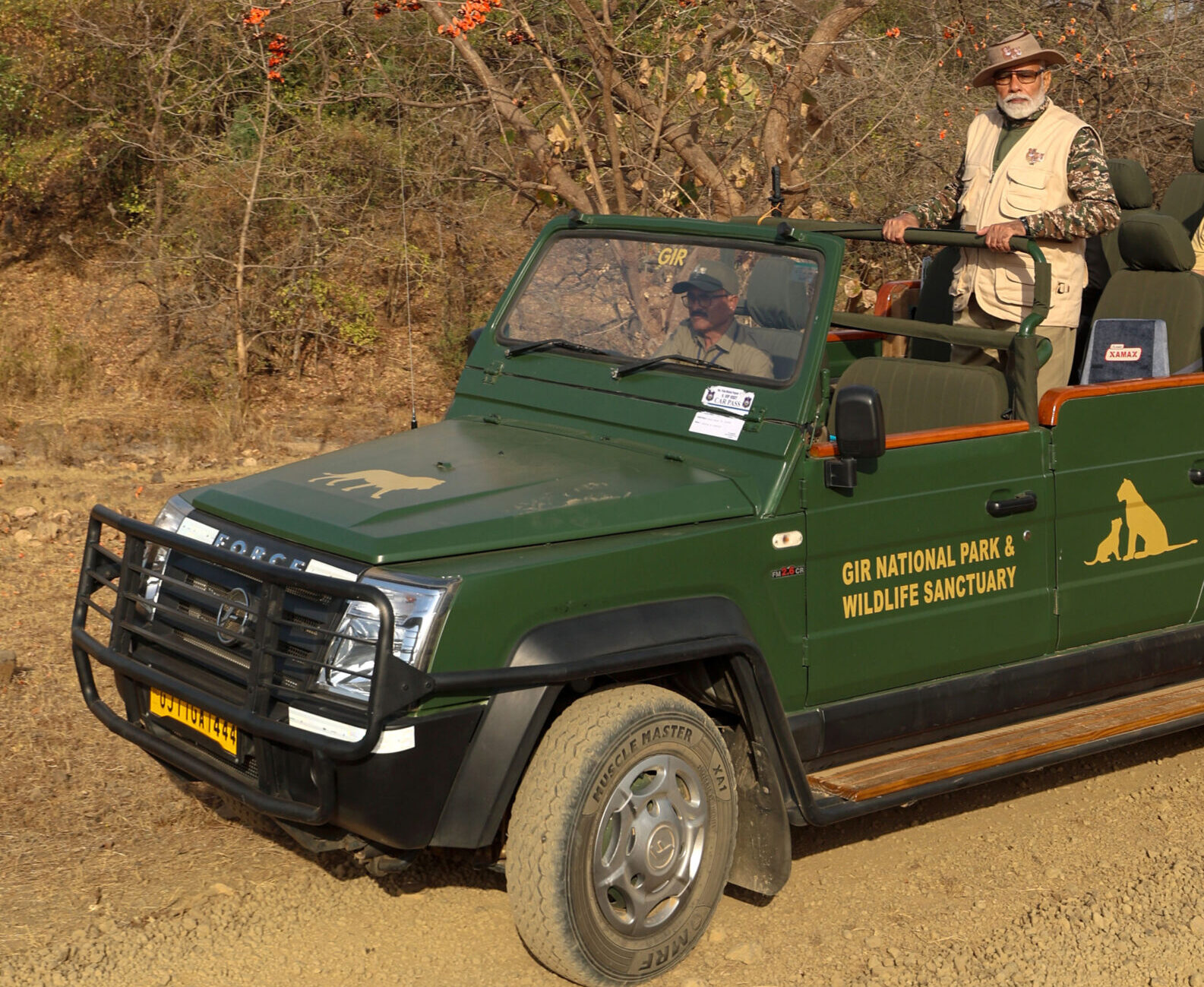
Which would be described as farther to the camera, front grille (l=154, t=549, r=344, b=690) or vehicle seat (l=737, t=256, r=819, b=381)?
vehicle seat (l=737, t=256, r=819, b=381)

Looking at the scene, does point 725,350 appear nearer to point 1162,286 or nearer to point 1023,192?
point 1023,192

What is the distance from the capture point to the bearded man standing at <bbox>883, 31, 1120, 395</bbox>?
5004 millimetres

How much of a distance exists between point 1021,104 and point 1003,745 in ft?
7.98

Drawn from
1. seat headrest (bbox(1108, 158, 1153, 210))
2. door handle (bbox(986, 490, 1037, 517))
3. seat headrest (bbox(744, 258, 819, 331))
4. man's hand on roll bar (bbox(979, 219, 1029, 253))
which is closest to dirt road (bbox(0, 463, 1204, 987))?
door handle (bbox(986, 490, 1037, 517))

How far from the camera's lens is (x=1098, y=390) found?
172 inches

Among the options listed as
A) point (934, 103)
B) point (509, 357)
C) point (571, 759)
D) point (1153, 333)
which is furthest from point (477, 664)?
point (934, 103)

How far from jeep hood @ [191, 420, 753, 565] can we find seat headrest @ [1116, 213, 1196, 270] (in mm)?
2426

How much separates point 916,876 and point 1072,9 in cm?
1001

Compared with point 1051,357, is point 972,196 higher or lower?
higher

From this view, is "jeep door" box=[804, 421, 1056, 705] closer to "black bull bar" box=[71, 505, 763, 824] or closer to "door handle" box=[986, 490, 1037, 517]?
"door handle" box=[986, 490, 1037, 517]

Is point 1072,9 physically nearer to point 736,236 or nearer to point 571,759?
point 736,236

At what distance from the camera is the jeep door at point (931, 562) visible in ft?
12.7

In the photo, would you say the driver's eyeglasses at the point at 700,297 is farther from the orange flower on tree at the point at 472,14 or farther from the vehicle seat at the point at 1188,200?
the orange flower on tree at the point at 472,14

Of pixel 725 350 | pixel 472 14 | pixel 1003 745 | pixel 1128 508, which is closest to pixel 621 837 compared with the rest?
pixel 1003 745
